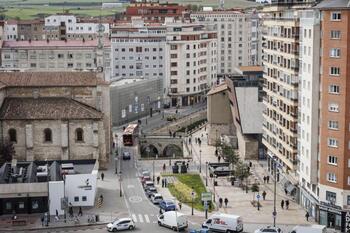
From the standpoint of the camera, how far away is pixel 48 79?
106m

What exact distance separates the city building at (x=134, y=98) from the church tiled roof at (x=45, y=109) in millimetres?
28693

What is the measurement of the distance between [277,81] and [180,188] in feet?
56.6

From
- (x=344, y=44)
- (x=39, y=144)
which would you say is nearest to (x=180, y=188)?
(x=39, y=144)

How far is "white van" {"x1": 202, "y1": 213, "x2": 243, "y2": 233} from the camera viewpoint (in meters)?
71.5

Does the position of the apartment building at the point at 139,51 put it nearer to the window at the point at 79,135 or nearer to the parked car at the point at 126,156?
the parked car at the point at 126,156

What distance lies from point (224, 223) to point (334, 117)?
14.8 meters

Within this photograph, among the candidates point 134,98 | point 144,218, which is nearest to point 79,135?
point 144,218

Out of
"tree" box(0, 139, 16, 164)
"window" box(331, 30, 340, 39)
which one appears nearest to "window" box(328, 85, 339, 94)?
"window" box(331, 30, 340, 39)

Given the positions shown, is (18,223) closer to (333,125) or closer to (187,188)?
(187,188)

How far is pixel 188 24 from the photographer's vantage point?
171250 mm

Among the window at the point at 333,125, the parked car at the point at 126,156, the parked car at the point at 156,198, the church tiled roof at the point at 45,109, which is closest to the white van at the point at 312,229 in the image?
the window at the point at 333,125

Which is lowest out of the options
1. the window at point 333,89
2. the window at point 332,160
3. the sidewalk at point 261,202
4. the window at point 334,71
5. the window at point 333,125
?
the sidewalk at point 261,202

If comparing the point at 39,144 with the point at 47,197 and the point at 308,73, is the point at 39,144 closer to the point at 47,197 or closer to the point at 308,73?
the point at 47,197

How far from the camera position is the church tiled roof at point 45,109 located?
101 m
